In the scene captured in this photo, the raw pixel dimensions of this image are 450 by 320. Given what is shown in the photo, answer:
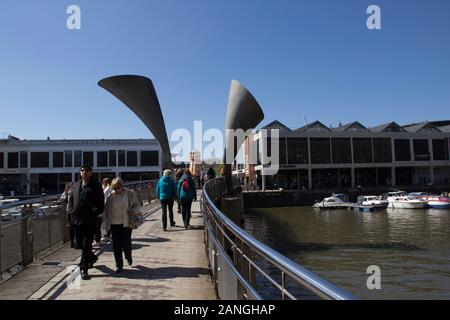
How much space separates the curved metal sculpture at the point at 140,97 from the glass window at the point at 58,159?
54.8m

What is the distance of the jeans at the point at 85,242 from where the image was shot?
6609 millimetres

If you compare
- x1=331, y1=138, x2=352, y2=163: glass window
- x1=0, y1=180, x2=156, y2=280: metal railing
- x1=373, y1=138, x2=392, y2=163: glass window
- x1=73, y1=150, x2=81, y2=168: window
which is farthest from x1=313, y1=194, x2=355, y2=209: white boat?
x1=0, y1=180, x2=156, y2=280: metal railing

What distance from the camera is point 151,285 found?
623 cm

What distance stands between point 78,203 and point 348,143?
2801 inches

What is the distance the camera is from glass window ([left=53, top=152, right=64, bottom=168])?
7206 centimetres

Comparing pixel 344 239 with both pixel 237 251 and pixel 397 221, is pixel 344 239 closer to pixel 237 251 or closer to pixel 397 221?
pixel 397 221

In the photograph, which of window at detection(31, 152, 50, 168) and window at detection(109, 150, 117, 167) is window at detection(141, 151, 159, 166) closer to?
window at detection(109, 150, 117, 167)

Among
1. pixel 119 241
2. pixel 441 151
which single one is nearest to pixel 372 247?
pixel 119 241

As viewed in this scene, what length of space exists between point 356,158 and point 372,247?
5014cm

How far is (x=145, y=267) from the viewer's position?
24.7 ft

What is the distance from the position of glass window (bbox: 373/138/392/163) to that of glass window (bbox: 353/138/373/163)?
1039mm

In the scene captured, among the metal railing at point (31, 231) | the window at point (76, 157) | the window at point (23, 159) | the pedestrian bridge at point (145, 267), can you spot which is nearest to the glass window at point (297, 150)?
the window at point (76, 157)

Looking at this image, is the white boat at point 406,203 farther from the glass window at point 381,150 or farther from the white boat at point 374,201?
the glass window at point 381,150

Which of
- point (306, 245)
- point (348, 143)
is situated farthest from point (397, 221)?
point (348, 143)
